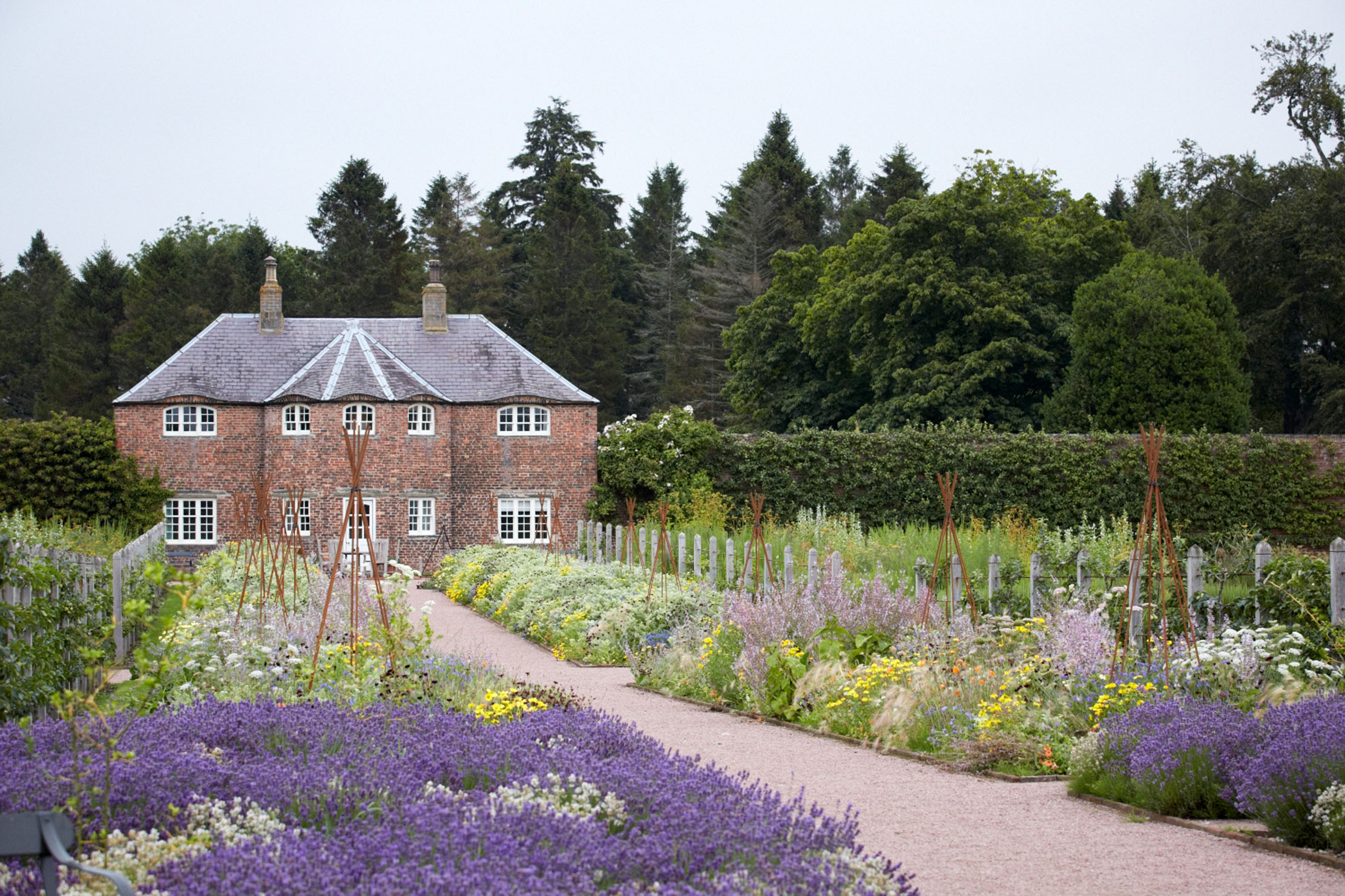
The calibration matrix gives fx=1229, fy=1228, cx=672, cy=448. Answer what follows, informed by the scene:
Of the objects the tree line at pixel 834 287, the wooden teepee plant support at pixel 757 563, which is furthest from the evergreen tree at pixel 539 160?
the wooden teepee plant support at pixel 757 563

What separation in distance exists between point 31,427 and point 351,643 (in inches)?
842

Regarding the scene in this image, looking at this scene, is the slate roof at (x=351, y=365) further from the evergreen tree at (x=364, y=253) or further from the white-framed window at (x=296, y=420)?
the evergreen tree at (x=364, y=253)

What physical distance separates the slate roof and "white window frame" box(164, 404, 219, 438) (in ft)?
1.09

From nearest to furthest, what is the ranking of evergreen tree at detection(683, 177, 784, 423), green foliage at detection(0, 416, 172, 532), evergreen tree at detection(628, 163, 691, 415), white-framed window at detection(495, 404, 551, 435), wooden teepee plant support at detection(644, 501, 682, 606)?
wooden teepee plant support at detection(644, 501, 682, 606) < green foliage at detection(0, 416, 172, 532) < white-framed window at detection(495, 404, 551, 435) < evergreen tree at detection(683, 177, 784, 423) < evergreen tree at detection(628, 163, 691, 415)

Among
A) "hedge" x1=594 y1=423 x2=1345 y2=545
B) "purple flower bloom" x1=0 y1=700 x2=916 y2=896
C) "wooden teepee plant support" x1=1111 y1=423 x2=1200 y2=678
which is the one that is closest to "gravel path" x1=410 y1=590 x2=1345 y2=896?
"purple flower bloom" x1=0 y1=700 x2=916 y2=896

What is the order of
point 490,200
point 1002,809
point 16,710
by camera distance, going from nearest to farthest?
1. point 1002,809
2. point 16,710
3. point 490,200

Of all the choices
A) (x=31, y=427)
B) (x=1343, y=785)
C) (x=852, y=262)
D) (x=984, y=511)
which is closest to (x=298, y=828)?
(x=1343, y=785)

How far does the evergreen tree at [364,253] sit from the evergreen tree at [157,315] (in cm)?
481

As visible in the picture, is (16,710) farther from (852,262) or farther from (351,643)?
(852,262)

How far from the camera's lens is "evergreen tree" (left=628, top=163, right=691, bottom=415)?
5044cm

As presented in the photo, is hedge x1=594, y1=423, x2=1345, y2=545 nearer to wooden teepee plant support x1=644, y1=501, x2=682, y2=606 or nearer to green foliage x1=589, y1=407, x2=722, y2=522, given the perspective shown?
green foliage x1=589, y1=407, x2=722, y2=522

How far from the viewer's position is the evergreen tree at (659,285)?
165ft

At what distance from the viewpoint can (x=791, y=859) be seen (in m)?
3.78

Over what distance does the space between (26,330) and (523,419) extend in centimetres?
3577
